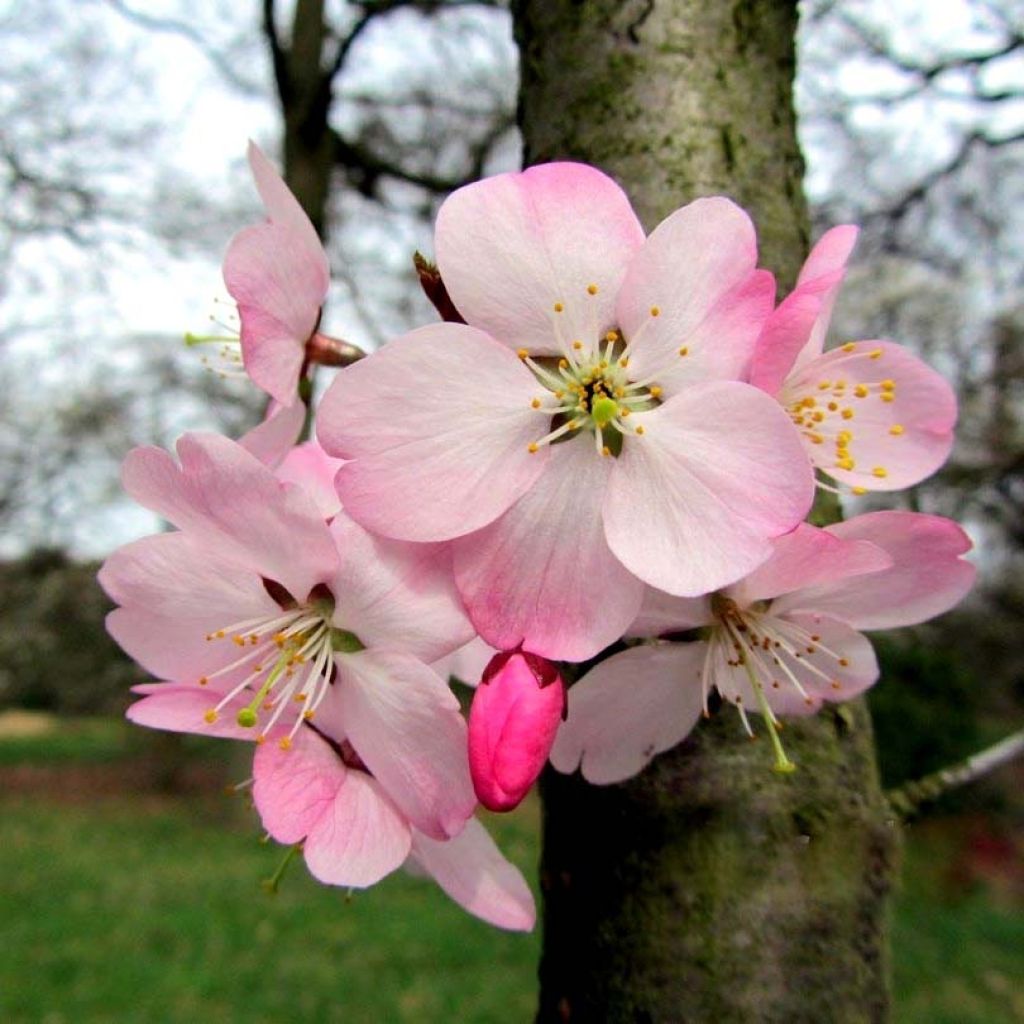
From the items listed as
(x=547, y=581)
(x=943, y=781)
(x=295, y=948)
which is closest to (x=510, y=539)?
(x=547, y=581)

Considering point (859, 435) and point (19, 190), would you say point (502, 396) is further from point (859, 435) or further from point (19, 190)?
point (19, 190)

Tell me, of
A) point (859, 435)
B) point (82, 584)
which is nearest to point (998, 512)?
point (859, 435)

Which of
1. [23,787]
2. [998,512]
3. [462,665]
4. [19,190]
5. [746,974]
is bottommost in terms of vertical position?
[23,787]

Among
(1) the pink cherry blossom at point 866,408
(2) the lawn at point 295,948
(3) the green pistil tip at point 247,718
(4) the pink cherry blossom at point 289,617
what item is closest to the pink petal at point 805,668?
(1) the pink cherry blossom at point 866,408

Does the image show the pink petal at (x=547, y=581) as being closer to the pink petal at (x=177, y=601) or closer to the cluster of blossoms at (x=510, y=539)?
the cluster of blossoms at (x=510, y=539)

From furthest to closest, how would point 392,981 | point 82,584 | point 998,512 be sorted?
point 82,584, point 998,512, point 392,981

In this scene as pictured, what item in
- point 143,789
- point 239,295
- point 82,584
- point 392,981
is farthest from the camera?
point 82,584

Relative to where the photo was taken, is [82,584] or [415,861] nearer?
[415,861]

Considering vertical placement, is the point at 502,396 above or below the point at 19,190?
above
